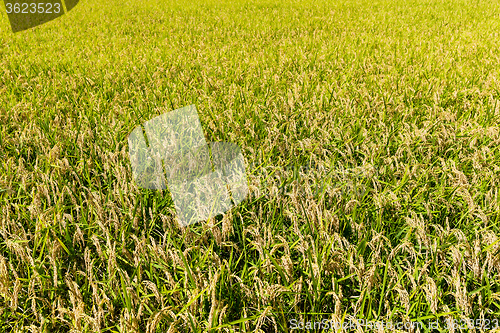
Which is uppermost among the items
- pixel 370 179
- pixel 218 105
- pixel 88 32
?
pixel 88 32

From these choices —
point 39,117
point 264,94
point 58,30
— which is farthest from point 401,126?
point 58,30

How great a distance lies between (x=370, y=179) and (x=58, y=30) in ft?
26.4

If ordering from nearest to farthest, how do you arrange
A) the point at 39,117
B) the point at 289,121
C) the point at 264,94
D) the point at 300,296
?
1. the point at 300,296
2. the point at 289,121
3. the point at 39,117
4. the point at 264,94

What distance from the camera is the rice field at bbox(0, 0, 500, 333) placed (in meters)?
1.45

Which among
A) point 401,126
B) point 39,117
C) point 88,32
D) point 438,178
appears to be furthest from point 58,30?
point 438,178

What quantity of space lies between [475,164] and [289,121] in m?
1.28

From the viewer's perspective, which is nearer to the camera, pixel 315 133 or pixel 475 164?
pixel 475 164

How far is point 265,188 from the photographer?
2.01 metres

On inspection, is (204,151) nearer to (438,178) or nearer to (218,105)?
(218,105)

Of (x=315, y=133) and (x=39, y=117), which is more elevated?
(x=39, y=117)

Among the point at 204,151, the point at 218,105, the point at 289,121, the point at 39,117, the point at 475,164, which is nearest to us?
the point at 475,164

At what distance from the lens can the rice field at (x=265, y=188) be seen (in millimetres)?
1447

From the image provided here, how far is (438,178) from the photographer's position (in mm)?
2287

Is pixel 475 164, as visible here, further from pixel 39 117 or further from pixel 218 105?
pixel 39 117
